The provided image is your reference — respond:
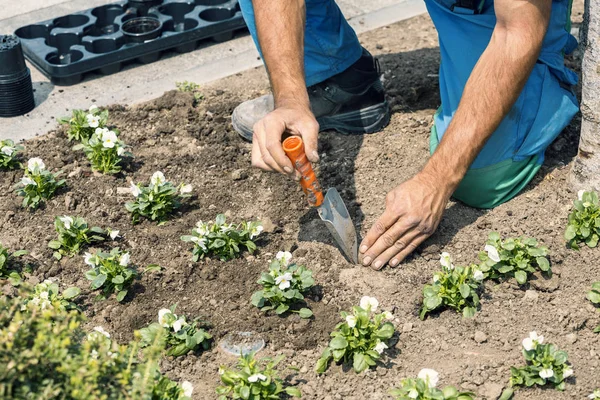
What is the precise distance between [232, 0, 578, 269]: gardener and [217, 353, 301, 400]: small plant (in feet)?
2.39

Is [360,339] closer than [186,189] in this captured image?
Yes

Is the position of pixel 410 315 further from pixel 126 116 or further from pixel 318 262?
pixel 126 116

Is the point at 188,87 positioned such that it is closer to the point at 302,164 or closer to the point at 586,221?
the point at 302,164

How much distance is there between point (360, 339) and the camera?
2930 mm

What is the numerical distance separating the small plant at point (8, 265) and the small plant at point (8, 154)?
26.6 inches

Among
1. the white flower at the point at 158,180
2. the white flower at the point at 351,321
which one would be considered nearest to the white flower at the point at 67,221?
the white flower at the point at 158,180

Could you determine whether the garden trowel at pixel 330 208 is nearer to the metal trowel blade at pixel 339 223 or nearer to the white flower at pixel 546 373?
the metal trowel blade at pixel 339 223

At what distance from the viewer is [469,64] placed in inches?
150

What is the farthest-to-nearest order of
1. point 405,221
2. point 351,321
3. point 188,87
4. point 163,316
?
point 188,87 < point 405,221 < point 163,316 < point 351,321

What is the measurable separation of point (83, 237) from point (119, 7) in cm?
227

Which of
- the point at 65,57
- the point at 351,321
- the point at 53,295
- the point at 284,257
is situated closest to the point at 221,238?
the point at 284,257

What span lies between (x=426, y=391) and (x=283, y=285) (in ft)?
2.37

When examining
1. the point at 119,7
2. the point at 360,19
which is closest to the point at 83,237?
the point at 119,7

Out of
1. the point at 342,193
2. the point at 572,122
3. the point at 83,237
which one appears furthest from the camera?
the point at 572,122
